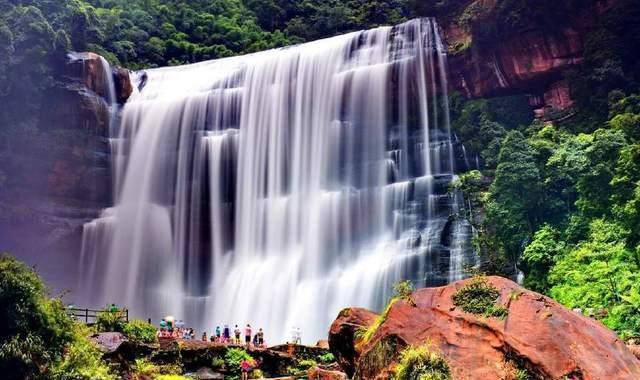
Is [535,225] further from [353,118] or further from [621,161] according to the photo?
[353,118]

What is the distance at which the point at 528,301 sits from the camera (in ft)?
37.9

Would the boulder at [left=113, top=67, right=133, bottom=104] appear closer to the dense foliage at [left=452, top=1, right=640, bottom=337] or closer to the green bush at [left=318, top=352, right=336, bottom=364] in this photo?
the dense foliage at [left=452, top=1, right=640, bottom=337]

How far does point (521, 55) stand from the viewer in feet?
115

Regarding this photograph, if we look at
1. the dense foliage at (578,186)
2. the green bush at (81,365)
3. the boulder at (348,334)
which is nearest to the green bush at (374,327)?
the boulder at (348,334)

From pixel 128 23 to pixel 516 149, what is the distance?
39.7m

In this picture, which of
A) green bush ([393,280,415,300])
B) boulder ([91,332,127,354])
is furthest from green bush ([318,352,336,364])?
green bush ([393,280,415,300])

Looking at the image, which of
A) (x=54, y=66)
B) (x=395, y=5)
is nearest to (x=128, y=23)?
(x=54, y=66)

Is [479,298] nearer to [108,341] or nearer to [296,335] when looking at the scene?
[108,341]

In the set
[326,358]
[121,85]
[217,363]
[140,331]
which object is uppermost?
[121,85]

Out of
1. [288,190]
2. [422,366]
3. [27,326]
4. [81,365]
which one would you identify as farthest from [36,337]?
[288,190]

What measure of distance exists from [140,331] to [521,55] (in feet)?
82.1

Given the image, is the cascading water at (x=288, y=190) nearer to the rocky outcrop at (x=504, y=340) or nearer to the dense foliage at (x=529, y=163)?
the dense foliage at (x=529, y=163)

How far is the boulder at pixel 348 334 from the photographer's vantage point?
49.2 feet

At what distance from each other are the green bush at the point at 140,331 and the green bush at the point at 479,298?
1058 centimetres
